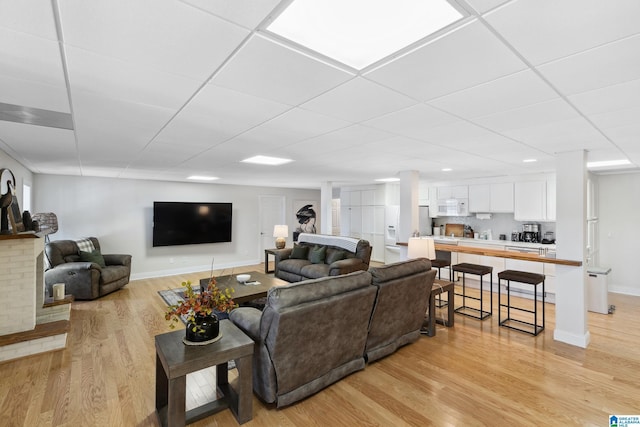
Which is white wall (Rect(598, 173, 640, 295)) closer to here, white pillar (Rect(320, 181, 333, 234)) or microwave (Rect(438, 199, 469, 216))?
microwave (Rect(438, 199, 469, 216))

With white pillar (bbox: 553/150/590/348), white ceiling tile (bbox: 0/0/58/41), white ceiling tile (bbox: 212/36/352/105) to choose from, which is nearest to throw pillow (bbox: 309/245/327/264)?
white pillar (bbox: 553/150/590/348)

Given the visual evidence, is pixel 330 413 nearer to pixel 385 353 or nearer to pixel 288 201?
pixel 385 353

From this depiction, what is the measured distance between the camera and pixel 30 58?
1439 millimetres

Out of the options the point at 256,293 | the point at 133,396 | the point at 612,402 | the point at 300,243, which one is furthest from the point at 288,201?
the point at 612,402

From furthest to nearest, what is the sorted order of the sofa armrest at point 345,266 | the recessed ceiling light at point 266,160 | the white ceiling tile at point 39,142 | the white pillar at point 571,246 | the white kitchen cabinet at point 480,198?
the white kitchen cabinet at point 480,198 → the sofa armrest at point 345,266 → the recessed ceiling light at point 266,160 → the white pillar at point 571,246 → the white ceiling tile at point 39,142

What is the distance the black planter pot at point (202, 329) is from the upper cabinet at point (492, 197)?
6.13 m

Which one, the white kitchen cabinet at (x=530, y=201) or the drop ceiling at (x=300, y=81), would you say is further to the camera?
the white kitchen cabinet at (x=530, y=201)

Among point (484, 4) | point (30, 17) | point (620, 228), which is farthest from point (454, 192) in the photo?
point (30, 17)

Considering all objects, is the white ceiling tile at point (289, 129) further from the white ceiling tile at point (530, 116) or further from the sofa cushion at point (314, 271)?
the sofa cushion at point (314, 271)

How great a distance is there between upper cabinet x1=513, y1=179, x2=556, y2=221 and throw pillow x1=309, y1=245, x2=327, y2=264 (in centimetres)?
389

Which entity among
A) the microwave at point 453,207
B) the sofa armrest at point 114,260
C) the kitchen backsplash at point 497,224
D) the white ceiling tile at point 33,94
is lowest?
the sofa armrest at point 114,260

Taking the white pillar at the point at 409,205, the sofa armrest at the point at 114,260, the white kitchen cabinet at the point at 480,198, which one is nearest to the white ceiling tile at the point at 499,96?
the white pillar at the point at 409,205

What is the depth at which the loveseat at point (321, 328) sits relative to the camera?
7.39 feet

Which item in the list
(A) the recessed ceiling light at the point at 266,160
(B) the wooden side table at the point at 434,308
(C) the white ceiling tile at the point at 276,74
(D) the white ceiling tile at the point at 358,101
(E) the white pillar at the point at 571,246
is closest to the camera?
(C) the white ceiling tile at the point at 276,74
